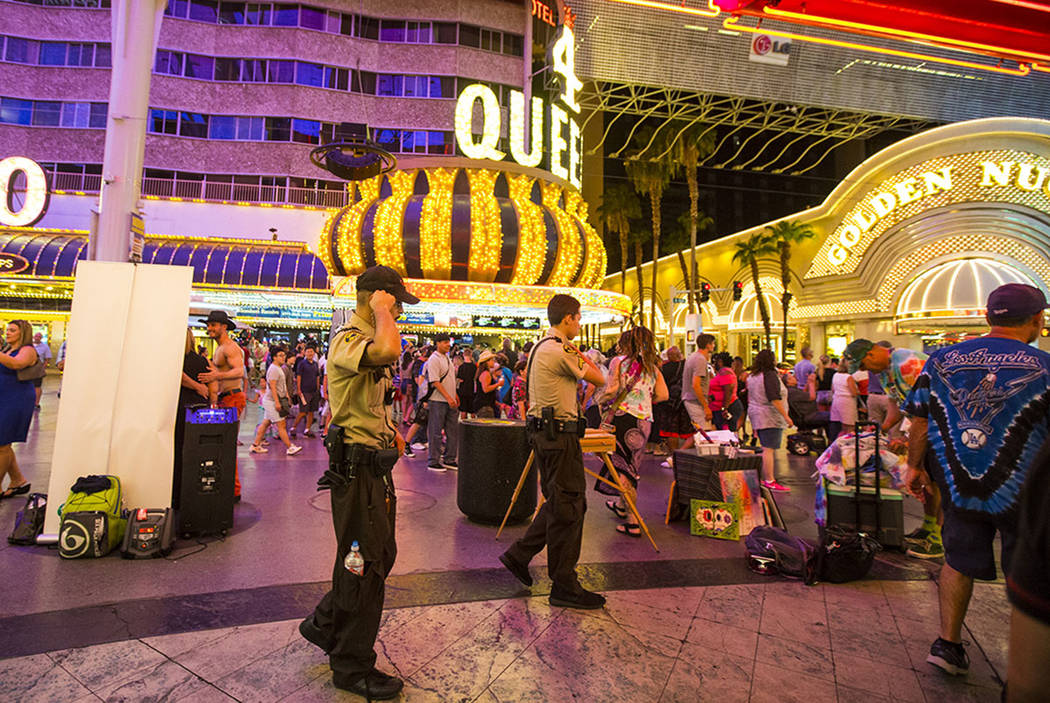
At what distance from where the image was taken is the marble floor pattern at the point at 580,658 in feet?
9.22

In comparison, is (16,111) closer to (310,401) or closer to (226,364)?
(310,401)

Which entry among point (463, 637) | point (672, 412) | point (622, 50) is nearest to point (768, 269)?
point (622, 50)

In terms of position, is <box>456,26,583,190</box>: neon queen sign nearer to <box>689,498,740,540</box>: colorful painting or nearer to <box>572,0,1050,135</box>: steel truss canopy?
<box>572,0,1050,135</box>: steel truss canopy

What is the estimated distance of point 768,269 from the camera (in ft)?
94.5

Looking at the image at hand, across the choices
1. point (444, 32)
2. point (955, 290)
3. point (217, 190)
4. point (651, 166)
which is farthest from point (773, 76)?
point (217, 190)

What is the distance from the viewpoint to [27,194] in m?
14.2

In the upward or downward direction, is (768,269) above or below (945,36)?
above

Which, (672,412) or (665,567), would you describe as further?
(672,412)

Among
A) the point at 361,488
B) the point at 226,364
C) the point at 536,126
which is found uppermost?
the point at 536,126

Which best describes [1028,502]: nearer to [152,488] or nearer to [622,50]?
[152,488]

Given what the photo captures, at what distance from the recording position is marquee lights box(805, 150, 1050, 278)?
18000 millimetres

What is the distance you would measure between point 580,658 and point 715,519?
2838 millimetres

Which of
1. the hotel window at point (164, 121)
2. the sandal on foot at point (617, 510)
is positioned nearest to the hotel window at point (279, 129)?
the hotel window at point (164, 121)

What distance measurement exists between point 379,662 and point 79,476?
3539 mm
